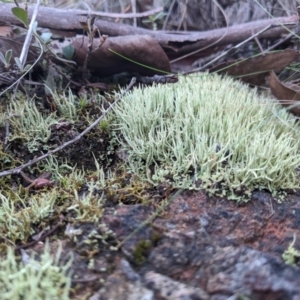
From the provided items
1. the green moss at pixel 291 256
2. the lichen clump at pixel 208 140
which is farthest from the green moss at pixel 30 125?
the green moss at pixel 291 256

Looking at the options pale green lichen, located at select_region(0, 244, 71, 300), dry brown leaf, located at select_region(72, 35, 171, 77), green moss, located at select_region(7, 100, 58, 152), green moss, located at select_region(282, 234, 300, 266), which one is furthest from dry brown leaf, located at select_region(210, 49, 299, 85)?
pale green lichen, located at select_region(0, 244, 71, 300)

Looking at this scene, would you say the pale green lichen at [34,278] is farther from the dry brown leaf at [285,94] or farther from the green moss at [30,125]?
the dry brown leaf at [285,94]

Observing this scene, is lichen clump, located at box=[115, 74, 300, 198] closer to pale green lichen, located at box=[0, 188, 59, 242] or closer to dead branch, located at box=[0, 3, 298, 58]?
pale green lichen, located at box=[0, 188, 59, 242]

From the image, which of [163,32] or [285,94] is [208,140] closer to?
[285,94]

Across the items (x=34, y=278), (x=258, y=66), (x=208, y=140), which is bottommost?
(x=34, y=278)

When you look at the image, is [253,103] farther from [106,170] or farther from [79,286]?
[79,286]

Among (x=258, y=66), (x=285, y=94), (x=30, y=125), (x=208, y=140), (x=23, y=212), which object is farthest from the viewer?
(x=258, y=66)

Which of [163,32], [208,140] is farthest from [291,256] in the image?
[163,32]

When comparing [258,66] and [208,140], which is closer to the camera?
[208,140]
